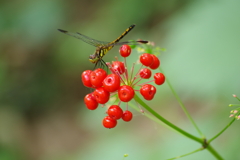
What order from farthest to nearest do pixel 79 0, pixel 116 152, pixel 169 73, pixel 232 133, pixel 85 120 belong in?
pixel 79 0, pixel 85 120, pixel 116 152, pixel 169 73, pixel 232 133

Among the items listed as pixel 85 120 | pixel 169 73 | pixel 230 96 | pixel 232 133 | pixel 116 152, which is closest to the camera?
pixel 230 96

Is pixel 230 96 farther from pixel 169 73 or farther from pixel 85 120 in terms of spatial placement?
pixel 85 120

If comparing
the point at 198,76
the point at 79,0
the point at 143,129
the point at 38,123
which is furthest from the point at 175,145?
the point at 79,0

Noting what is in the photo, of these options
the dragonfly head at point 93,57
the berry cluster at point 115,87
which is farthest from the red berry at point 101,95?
the dragonfly head at point 93,57

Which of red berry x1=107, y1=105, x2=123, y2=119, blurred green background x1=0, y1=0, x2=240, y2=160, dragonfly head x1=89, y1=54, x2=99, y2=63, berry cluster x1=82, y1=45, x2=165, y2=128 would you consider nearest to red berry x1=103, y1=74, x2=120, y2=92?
Result: berry cluster x1=82, y1=45, x2=165, y2=128

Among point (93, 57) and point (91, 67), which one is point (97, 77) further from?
point (91, 67)

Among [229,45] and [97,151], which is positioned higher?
[229,45]

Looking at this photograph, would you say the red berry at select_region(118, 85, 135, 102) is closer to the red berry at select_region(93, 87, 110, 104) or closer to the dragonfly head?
the red berry at select_region(93, 87, 110, 104)

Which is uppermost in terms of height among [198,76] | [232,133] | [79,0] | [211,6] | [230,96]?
[79,0]

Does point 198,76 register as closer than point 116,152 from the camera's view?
Yes
